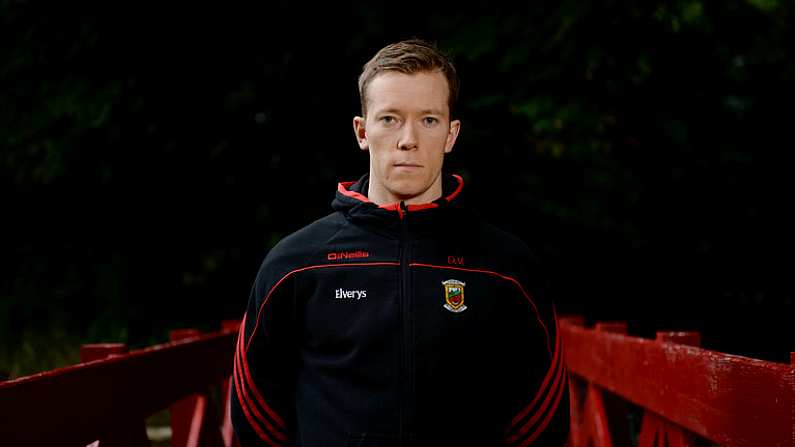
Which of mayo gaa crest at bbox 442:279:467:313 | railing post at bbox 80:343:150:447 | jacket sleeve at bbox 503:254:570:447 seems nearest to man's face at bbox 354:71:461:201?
mayo gaa crest at bbox 442:279:467:313

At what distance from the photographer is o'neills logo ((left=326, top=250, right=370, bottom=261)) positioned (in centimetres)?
246

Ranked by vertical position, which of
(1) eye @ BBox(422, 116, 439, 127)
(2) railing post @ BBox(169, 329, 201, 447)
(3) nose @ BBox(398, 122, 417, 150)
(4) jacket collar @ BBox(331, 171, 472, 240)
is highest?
(1) eye @ BBox(422, 116, 439, 127)

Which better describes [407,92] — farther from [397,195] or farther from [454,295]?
[454,295]

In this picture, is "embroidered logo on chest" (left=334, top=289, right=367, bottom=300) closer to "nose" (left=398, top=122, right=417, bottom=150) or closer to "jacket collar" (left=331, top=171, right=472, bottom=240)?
"jacket collar" (left=331, top=171, right=472, bottom=240)

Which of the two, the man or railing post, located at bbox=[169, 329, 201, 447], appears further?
railing post, located at bbox=[169, 329, 201, 447]

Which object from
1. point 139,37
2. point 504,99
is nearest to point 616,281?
point 504,99

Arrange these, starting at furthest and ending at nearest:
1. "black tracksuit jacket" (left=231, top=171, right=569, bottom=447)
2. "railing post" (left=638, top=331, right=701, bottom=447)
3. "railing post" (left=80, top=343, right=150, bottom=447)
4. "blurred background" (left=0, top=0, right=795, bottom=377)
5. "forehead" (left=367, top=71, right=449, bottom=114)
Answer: "blurred background" (left=0, top=0, right=795, bottom=377) < "railing post" (left=638, top=331, right=701, bottom=447) < "railing post" (left=80, top=343, right=150, bottom=447) < "forehead" (left=367, top=71, right=449, bottom=114) < "black tracksuit jacket" (left=231, top=171, right=569, bottom=447)

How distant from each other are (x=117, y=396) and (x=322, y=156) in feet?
20.9

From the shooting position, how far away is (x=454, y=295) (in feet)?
7.86

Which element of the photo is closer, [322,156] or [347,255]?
[347,255]

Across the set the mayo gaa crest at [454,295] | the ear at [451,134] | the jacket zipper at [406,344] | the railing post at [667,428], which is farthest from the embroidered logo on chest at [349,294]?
the railing post at [667,428]

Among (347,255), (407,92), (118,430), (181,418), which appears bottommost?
(181,418)

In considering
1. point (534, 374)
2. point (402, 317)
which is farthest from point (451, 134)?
point (534, 374)

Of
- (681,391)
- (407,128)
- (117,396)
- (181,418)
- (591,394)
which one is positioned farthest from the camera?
(591,394)
